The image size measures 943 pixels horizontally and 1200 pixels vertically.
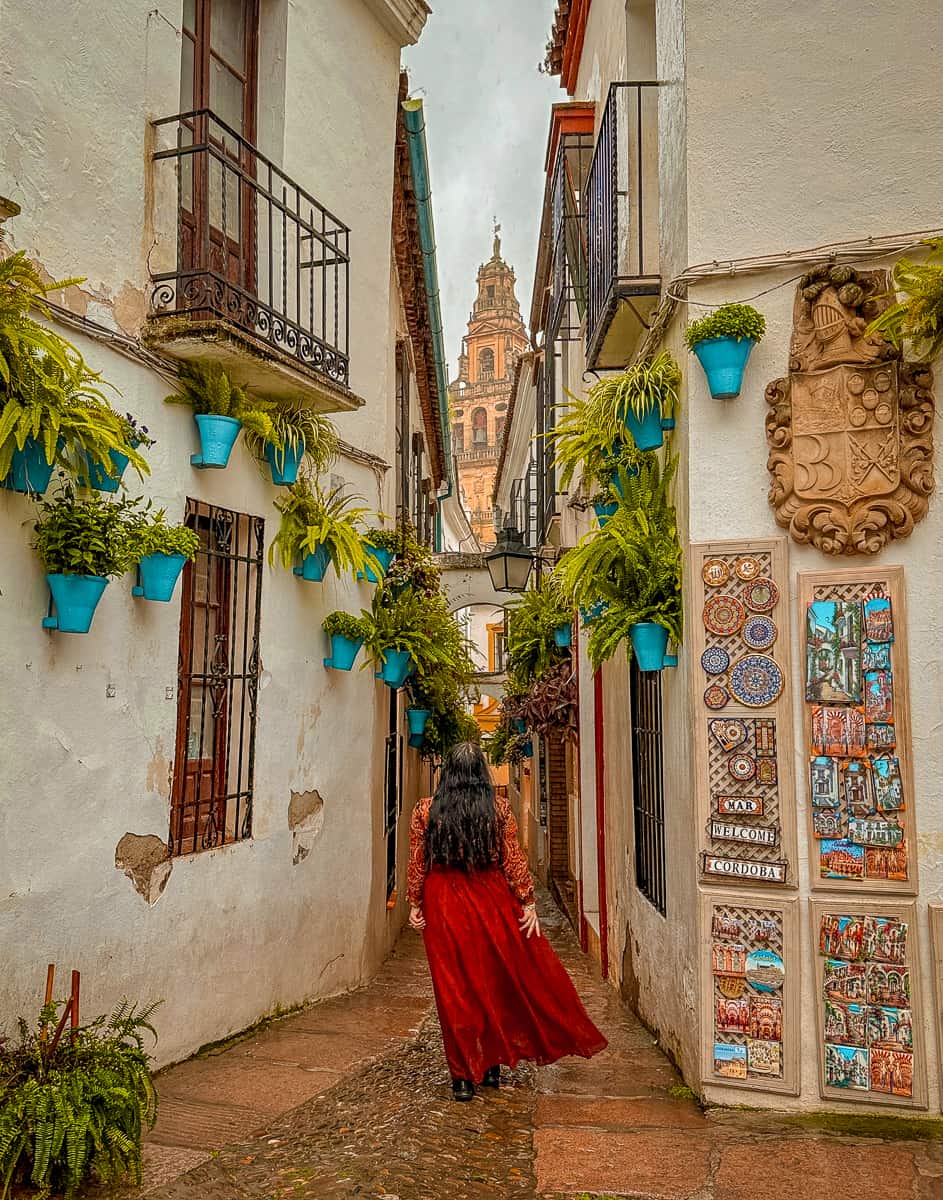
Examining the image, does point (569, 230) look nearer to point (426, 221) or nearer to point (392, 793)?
point (426, 221)

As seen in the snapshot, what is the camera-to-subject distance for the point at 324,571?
21.1ft

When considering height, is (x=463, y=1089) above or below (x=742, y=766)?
below

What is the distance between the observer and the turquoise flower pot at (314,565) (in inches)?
249

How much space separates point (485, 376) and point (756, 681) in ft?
187

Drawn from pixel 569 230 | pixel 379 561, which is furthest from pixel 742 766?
pixel 569 230

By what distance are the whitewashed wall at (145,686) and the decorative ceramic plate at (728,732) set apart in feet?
8.82

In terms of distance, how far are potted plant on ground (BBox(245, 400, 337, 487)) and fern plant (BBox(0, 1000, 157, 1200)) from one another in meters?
3.35

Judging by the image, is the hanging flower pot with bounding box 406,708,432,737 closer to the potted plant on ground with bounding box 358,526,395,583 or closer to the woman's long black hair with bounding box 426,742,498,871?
the potted plant on ground with bounding box 358,526,395,583

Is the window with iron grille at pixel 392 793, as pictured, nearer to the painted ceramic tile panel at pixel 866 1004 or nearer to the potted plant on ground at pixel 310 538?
the potted plant on ground at pixel 310 538

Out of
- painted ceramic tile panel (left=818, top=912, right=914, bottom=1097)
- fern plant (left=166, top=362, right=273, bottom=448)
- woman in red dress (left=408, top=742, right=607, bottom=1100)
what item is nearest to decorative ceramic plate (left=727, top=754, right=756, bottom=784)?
painted ceramic tile panel (left=818, top=912, right=914, bottom=1097)

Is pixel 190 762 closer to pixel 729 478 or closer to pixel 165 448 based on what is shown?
pixel 165 448

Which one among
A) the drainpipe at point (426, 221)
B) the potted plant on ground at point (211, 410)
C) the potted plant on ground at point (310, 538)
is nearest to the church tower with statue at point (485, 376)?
the drainpipe at point (426, 221)

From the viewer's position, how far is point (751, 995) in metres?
4.25

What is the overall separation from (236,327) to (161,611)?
150 centimetres
